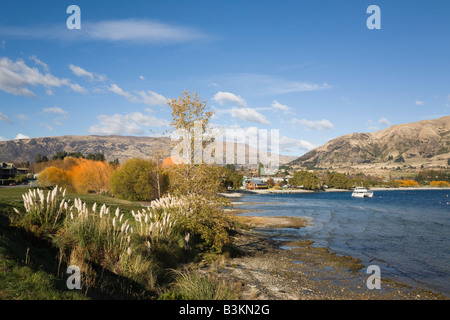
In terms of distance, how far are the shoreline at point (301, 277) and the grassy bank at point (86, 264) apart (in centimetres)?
231

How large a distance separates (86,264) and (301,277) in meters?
12.0

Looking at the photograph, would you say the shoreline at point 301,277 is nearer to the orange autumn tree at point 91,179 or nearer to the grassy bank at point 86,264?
the grassy bank at point 86,264

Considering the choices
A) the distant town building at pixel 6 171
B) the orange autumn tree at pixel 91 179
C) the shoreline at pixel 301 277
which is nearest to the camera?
the shoreline at pixel 301 277

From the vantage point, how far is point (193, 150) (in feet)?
65.5

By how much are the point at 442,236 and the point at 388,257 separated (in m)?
17.4

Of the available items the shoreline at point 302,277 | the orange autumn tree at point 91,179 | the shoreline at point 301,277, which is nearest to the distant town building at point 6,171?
the orange autumn tree at point 91,179

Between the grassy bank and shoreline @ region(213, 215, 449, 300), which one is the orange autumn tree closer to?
shoreline @ region(213, 215, 449, 300)

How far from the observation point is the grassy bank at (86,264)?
848 centimetres

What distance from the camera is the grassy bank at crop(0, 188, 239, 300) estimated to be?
8477 millimetres

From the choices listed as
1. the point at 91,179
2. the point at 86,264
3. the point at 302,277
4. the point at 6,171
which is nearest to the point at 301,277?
the point at 302,277

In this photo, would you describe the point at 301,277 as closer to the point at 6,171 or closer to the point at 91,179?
the point at 91,179

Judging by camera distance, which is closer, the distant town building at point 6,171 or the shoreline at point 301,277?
the shoreline at point 301,277

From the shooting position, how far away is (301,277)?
59.2 ft
